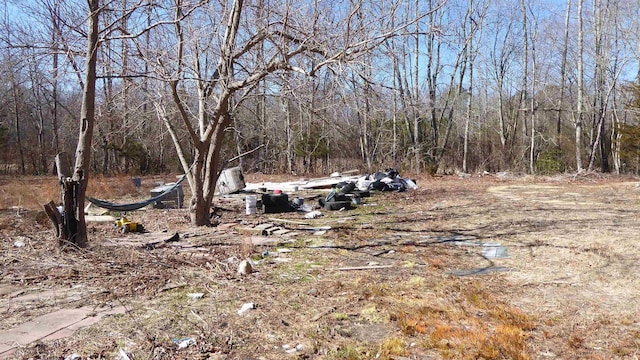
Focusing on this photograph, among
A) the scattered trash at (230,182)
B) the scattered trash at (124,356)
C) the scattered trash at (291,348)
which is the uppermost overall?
the scattered trash at (230,182)

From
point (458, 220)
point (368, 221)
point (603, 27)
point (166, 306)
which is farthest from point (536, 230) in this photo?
point (603, 27)

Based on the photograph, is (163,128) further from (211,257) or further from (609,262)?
(609,262)

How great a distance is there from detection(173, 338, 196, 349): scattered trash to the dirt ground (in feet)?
0.04

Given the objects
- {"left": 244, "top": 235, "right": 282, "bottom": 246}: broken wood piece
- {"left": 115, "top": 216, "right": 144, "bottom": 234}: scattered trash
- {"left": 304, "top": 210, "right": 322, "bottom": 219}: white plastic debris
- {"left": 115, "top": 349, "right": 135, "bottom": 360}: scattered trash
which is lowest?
{"left": 115, "top": 349, "right": 135, "bottom": 360}: scattered trash

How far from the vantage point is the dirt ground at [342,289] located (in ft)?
8.77

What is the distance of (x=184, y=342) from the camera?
272cm

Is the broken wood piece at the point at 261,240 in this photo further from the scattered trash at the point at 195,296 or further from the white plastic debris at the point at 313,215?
the white plastic debris at the point at 313,215

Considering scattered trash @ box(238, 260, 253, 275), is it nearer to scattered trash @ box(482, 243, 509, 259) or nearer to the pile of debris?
scattered trash @ box(482, 243, 509, 259)

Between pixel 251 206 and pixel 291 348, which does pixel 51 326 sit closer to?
pixel 291 348

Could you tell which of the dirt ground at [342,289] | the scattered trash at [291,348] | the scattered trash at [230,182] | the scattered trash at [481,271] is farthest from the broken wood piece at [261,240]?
the scattered trash at [230,182]

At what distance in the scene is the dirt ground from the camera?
2672 mm

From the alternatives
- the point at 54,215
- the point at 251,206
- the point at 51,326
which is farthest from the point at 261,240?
the point at 51,326

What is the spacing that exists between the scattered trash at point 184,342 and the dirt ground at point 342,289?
0.01 meters

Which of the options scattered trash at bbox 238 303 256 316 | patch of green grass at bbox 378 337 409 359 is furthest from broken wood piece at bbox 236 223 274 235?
patch of green grass at bbox 378 337 409 359
